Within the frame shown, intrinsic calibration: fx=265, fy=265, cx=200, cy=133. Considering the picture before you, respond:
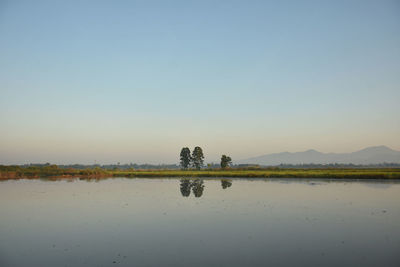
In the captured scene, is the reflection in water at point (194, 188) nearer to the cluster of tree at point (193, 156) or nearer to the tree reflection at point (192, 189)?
the tree reflection at point (192, 189)

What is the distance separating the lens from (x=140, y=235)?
1552 cm

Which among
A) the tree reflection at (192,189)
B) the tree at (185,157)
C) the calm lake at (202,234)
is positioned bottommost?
the calm lake at (202,234)

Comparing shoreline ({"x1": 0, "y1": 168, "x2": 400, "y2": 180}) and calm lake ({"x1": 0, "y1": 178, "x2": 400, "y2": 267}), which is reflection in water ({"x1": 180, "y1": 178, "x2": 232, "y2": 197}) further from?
shoreline ({"x1": 0, "y1": 168, "x2": 400, "y2": 180})

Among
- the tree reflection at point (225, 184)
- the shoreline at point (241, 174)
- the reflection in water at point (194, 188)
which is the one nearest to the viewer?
the reflection in water at point (194, 188)

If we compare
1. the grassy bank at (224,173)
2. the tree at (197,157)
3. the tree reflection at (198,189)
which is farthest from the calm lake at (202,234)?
the tree at (197,157)

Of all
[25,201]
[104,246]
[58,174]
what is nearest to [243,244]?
[104,246]

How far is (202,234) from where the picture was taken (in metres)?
15.5

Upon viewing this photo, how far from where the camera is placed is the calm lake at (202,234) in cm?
1182

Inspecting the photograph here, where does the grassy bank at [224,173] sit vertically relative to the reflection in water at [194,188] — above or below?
above

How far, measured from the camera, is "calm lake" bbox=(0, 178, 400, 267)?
1182 cm

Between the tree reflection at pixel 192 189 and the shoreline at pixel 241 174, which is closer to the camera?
the tree reflection at pixel 192 189

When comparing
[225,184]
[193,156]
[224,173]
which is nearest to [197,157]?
[193,156]

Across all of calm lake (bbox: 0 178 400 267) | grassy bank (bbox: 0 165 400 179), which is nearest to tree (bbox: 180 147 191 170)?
grassy bank (bbox: 0 165 400 179)

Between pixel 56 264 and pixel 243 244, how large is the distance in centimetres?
873
